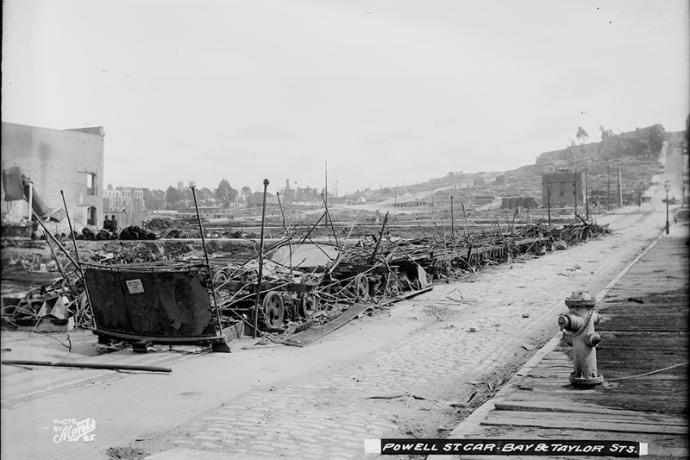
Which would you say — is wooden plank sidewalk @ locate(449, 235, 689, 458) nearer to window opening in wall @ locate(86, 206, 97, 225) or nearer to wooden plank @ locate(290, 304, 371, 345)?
wooden plank @ locate(290, 304, 371, 345)

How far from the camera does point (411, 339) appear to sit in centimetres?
1030

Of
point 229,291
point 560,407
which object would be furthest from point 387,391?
point 229,291

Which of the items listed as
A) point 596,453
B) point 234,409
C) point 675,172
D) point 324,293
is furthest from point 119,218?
point 675,172

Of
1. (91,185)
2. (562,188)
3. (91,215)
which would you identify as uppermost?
(562,188)

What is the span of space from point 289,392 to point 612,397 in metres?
Result: 3.49

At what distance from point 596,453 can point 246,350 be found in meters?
6.44

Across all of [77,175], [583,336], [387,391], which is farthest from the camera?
[77,175]

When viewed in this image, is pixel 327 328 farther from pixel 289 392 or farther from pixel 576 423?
pixel 576 423

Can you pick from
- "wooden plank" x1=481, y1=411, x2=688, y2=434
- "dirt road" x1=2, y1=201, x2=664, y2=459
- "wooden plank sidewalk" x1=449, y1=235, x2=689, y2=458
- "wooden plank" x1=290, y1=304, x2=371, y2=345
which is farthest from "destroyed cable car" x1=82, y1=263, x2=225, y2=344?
"wooden plank" x1=481, y1=411, x2=688, y2=434

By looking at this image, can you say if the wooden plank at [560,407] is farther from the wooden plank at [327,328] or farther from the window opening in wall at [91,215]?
the window opening in wall at [91,215]

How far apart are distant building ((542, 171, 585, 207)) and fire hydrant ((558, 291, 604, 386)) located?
216ft

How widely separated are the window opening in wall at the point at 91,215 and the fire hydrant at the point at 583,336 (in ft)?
123

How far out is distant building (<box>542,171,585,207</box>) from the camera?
69.2m

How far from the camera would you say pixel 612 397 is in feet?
17.9
